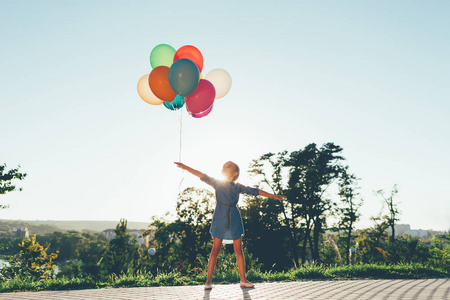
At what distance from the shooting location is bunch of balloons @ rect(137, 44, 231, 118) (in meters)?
5.55

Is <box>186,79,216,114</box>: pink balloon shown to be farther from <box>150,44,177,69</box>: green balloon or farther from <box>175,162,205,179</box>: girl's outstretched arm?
<box>175,162,205,179</box>: girl's outstretched arm

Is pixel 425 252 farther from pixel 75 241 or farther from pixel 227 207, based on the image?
pixel 75 241

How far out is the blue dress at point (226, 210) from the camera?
4934 millimetres

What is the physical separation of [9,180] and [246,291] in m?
17.5

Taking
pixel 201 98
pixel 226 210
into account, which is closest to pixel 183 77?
pixel 201 98

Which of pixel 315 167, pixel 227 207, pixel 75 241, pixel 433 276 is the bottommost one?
pixel 75 241

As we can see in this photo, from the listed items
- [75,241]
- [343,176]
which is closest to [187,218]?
[343,176]

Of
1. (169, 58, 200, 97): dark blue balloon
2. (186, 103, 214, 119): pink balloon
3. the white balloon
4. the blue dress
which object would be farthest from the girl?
the white balloon

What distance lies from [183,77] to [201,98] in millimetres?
576

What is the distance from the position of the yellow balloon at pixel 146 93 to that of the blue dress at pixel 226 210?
247 cm

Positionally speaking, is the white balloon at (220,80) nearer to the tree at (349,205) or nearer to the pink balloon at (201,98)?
the pink balloon at (201,98)

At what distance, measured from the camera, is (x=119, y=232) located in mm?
39812

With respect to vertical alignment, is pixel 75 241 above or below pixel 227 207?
below

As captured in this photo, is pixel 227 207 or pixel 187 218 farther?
pixel 187 218
